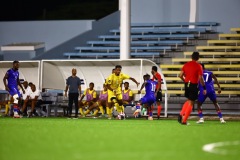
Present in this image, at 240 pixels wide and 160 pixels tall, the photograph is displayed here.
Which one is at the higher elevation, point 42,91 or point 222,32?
point 222,32

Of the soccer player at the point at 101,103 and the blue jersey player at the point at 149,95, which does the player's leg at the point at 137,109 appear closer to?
the blue jersey player at the point at 149,95

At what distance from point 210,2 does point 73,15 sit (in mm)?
10431

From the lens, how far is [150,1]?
36.9 m

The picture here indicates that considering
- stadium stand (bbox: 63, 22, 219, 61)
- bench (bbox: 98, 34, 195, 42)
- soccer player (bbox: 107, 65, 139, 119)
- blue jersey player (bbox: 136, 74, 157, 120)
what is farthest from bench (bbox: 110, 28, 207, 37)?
soccer player (bbox: 107, 65, 139, 119)

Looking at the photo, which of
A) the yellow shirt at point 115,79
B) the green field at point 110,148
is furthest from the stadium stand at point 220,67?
the green field at point 110,148

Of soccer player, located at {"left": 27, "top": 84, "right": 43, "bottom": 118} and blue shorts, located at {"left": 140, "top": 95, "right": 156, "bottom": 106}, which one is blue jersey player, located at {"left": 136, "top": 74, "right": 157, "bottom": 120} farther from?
soccer player, located at {"left": 27, "top": 84, "right": 43, "bottom": 118}

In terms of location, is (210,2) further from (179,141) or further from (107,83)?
(179,141)

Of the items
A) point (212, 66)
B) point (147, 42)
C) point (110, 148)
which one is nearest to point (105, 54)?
point (147, 42)

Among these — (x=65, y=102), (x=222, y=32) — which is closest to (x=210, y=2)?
(x=222, y=32)

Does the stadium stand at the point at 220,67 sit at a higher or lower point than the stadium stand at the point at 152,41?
lower

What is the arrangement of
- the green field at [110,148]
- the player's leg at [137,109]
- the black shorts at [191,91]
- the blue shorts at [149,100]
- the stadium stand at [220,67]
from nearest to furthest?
the green field at [110,148] < the black shorts at [191,91] < the blue shorts at [149,100] < the player's leg at [137,109] < the stadium stand at [220,67]

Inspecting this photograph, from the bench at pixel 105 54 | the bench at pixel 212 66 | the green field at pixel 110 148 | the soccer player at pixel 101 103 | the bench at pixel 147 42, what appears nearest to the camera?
the green field at pixel 110 148

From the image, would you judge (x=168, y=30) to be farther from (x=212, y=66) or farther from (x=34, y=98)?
(x=34, y=98)

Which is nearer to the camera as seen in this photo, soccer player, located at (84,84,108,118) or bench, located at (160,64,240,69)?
soccer player, located at (84,84,108,118)
